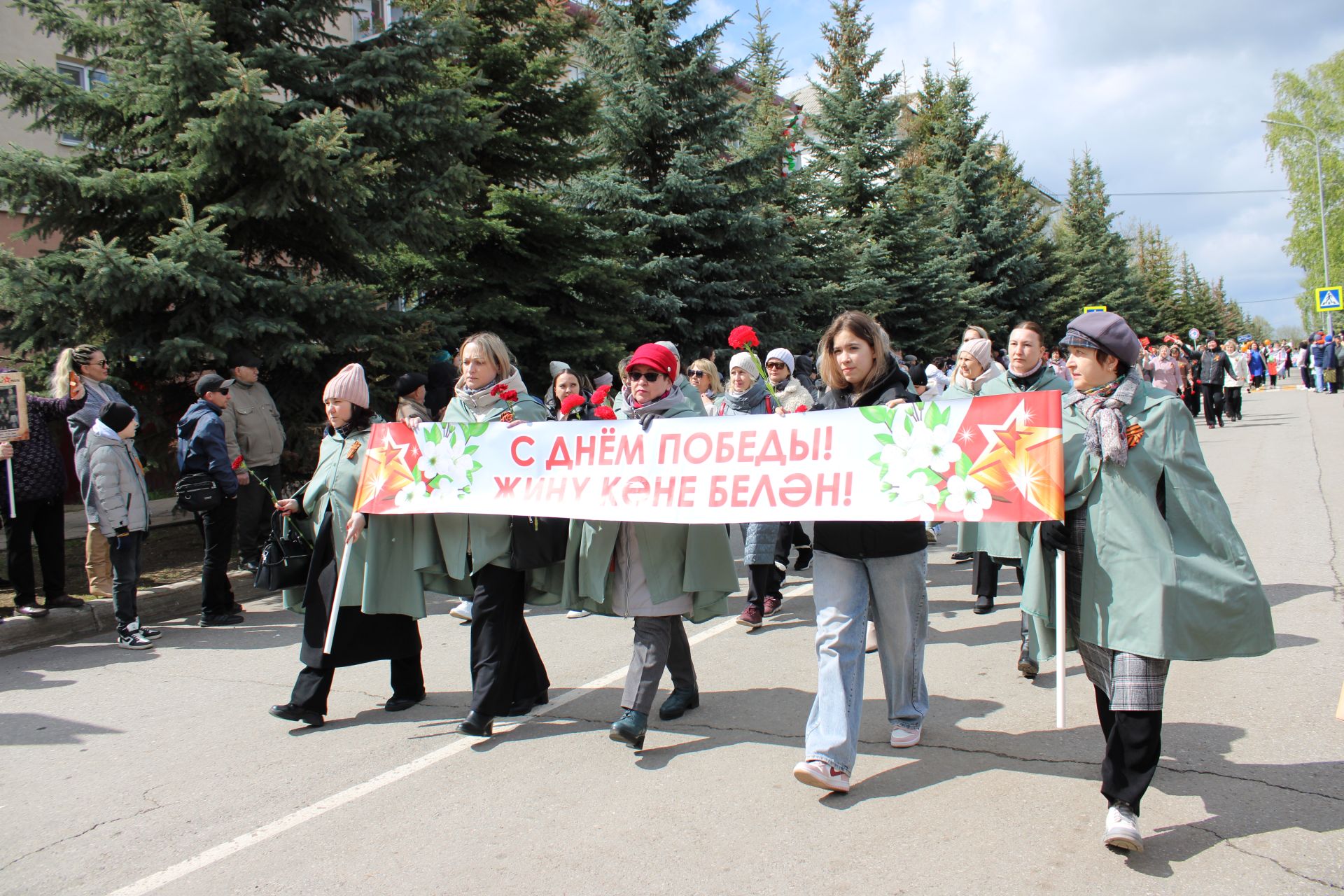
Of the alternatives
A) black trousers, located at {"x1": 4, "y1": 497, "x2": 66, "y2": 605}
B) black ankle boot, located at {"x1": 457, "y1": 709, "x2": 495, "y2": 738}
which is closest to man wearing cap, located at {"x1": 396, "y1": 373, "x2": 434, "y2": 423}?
black ankle boot, located at {"x1": 457, "y1": 709, "x2": 495, "y2": 738}

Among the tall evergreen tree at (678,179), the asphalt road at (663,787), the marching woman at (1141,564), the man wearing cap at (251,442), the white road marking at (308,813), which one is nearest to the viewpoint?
the marching woman at (1141,564)

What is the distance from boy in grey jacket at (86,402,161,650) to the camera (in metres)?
6.89

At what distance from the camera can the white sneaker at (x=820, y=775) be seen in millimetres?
3811

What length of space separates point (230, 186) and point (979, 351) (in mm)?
7819

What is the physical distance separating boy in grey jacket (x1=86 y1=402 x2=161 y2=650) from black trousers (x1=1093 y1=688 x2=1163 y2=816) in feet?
21.1

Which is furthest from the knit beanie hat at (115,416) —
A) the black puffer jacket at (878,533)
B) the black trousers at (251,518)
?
the black puffer jacket at (878,533)

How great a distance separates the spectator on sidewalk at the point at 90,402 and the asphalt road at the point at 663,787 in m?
1.16

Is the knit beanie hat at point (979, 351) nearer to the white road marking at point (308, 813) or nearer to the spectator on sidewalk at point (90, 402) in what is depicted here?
the white road marking at point (308, 813)

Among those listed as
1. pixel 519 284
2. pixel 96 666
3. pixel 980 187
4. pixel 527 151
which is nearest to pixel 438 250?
pixel 519 284

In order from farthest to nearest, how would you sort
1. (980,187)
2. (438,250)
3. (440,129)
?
1. (980,187)
2. (438,250)
3. (440,129)

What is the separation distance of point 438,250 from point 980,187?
2527cm

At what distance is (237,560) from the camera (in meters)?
9.95

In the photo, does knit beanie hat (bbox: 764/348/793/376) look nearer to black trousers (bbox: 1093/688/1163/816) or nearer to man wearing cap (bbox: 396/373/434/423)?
man wearing cap (bbox: 396/373/434/423)

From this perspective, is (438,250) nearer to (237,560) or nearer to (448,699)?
(237,560)
